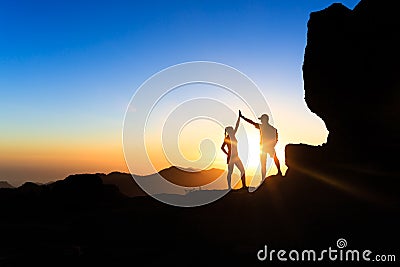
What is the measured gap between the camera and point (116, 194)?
41188 millimetres

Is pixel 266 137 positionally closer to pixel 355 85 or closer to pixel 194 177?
pixel 355 85

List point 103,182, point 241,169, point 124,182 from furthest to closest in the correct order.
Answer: point 124,182 → point 103,182 → point 241,169

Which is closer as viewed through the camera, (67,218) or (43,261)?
(43,261)

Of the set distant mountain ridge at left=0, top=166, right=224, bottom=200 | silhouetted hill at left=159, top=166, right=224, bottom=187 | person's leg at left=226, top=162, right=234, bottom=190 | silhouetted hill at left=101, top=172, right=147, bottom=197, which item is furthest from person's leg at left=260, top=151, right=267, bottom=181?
silhouetted hill at left=101, top=172, right=147, bottom=197

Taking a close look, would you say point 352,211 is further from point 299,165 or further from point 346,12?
point 346,12

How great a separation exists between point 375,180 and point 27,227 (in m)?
22.0

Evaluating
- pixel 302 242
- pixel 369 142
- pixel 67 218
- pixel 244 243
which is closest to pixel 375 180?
pixel 369 142

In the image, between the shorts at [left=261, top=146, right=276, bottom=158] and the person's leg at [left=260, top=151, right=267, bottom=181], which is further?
the person's leg at [left=260, top=151, right=267, bottom=181]

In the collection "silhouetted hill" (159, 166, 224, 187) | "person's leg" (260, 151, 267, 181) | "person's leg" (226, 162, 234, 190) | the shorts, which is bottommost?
"person's leg" (226, 162, 234, 190)

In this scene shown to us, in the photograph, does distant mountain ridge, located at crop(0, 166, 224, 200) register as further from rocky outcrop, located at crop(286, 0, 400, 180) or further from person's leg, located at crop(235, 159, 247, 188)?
rocky outcrop, located at crop(286, 0, 400, 180)

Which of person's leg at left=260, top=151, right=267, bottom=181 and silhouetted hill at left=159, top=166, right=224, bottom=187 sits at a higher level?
silhouetted hill at left=159, top=166, right=224, bottom=187

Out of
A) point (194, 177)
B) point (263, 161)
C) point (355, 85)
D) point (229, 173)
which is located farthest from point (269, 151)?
point (194, 177)

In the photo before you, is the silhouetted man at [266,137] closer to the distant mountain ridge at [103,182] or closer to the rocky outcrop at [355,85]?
the rocky outcrop at [355,85]

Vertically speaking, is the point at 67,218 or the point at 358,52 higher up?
the point at 358,52
